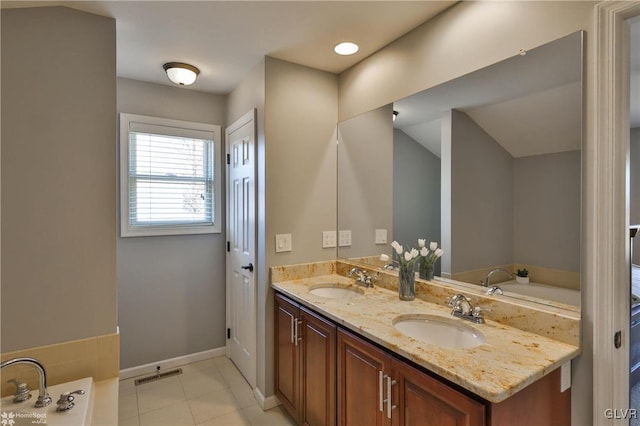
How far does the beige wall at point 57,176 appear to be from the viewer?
154cm

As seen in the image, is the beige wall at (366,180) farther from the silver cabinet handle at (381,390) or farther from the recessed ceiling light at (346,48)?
the silver cabinet handle at (381,390)

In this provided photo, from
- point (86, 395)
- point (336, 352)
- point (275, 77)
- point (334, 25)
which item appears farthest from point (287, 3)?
point (86, 395)

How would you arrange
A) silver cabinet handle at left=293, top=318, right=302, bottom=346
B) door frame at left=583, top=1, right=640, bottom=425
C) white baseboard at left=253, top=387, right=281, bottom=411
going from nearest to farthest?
door frame at left=583, top=1, right=640, bottom=425 < silver cabinet handle at left=293, top=318, right=302, bottom=346 < white baseboard at left=253, top=387, right=281, bottom=411

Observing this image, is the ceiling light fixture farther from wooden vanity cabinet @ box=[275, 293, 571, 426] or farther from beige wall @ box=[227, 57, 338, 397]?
wooden vanity cabinet @ box=[275, 293, 571, 426]

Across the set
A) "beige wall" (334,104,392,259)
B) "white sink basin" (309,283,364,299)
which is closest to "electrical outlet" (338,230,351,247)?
"beige wall" (334,104,392,259)

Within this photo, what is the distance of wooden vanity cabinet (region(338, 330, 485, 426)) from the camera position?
3.63ft

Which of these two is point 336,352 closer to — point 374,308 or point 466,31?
point 374,308

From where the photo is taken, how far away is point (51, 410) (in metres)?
1.38

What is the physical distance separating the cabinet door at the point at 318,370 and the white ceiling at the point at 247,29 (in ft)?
5.64

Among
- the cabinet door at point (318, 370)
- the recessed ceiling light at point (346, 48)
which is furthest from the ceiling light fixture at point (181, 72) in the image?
the cabinet door at point (318, 370)

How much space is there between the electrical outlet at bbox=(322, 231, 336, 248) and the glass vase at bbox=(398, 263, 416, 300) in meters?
0.80

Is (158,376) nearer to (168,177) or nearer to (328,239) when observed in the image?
(168,177)

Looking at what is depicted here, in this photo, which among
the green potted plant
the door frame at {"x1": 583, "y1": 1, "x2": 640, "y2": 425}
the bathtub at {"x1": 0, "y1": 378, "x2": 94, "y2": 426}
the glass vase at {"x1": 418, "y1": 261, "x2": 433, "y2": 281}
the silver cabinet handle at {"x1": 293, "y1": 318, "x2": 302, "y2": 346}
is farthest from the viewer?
the silver cabinet handle at {"x1": 293, "y1": 318, "x2": 302, "y2": 346}

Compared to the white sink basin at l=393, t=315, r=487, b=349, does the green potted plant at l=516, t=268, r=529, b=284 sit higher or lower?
higher
